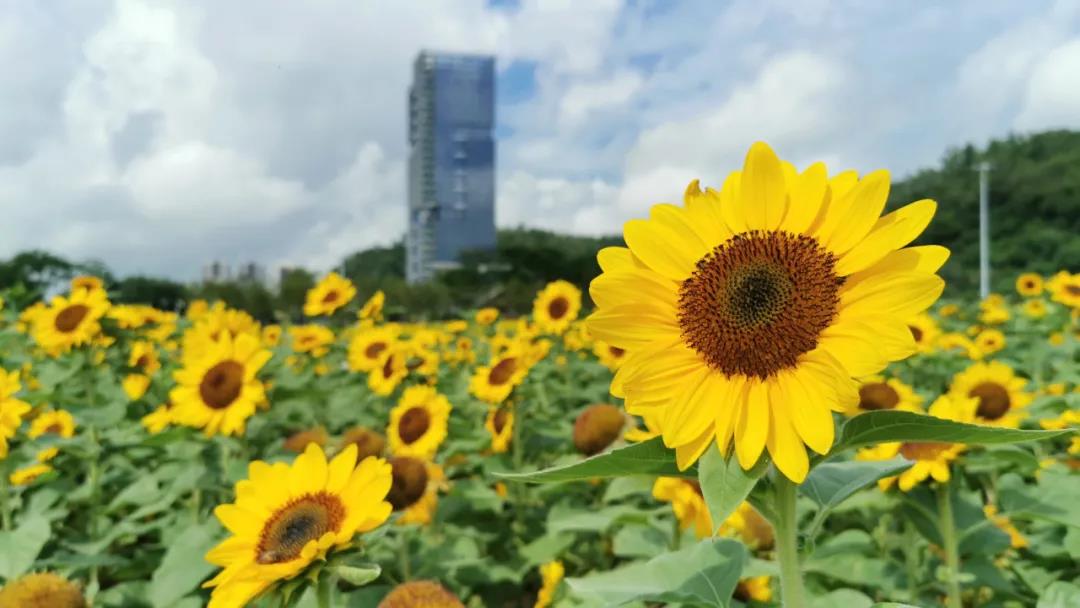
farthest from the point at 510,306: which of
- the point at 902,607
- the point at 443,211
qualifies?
the point at 443,211

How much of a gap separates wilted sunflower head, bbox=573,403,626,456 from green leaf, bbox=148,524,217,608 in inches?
44.1

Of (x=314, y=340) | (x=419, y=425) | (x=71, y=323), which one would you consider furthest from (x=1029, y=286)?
(x=71, y=323)

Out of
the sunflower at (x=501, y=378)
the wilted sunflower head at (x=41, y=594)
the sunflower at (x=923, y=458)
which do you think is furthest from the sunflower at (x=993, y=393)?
the wilted sunflower head at (x=41, y=594)

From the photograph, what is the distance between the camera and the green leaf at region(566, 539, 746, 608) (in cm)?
100

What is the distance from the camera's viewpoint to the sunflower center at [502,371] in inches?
116

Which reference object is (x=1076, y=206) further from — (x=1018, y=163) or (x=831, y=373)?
(x=831, y=373)

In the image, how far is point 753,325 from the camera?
37.2 inches

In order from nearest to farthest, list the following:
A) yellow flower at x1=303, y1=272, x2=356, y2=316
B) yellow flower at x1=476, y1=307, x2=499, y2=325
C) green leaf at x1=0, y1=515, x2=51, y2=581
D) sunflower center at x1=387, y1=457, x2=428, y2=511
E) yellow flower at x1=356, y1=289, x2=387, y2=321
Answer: green leaf at x1=0, y1=515, x2=51, y2=581, sunflower center at x1=387, y1=457, x2=428, y2=511, yellow flower at x1=303, y1=272, x2=356, y2=316, yellow flower at x1=356, y1=289, x2=387, y2=321, yellow flower at x1=476, y1=307, x2=499, y2=325

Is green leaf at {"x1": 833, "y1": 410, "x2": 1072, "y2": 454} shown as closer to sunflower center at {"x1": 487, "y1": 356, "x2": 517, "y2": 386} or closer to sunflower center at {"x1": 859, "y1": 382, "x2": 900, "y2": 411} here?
sunflower center at {"x1": 859, "y1": 382, "x2": 900, "y2": 411}

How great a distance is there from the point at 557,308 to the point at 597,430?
2394mm

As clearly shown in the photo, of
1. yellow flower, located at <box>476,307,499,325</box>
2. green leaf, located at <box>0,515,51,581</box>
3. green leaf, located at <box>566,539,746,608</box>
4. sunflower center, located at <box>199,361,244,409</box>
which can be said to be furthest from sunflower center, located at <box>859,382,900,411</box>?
yellow flower, located at <box>476,307,499,325</box>

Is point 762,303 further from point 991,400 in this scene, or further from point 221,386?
point 221,386

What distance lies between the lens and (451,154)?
2699 inches

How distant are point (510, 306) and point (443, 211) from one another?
43.0 metres
